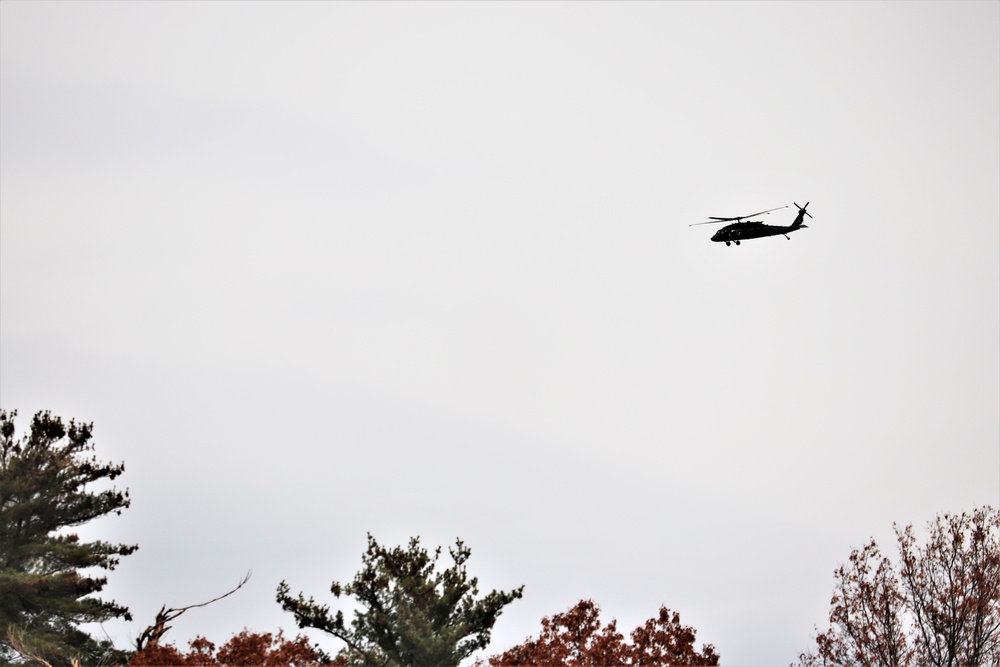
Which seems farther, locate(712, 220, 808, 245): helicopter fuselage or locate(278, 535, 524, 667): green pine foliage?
locate(712, 220, 808, 245): helicopter fuselage

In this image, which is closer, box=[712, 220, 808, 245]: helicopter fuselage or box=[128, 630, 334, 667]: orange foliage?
box=[128, 630, 334, 667]: orange foliage

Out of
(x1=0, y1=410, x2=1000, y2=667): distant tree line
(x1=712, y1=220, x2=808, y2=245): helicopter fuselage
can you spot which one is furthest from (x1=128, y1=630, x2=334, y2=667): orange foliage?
(x1=712, y1=220, x2=808, y2=245): helicopter fuselage

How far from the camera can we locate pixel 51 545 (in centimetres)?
4862

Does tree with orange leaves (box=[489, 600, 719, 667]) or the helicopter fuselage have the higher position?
the helicopter fuselage

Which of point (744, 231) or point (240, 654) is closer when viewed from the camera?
point (240, 654)

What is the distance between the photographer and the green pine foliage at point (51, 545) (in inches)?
1826

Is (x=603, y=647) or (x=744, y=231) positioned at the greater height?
(x=744, y=231)

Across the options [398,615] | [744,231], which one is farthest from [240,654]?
[744,231]

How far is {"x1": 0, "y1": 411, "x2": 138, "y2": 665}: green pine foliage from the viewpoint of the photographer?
46375 mm

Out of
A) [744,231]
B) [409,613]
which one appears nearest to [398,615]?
[409,613]

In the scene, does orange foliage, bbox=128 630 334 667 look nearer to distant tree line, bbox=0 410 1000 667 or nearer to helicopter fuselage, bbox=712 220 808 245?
distant tree line, bbox=0 410 1000 667

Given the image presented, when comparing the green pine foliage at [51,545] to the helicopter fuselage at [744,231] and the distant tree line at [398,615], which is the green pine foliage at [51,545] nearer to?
the distant tree line at [398,615]

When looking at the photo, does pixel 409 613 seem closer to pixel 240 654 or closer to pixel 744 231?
pixel 240 654

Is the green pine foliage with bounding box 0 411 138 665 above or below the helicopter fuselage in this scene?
below
